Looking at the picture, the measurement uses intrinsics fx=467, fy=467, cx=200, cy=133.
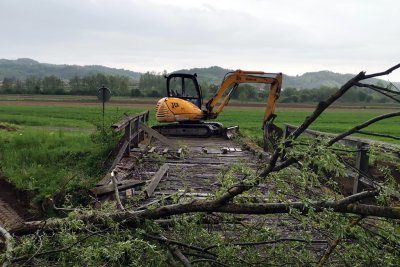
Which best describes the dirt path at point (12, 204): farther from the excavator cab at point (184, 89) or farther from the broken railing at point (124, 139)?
the excavator cab at point (184, 89)

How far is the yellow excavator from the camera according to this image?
47.0 ft

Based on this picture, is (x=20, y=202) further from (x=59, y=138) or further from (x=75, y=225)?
(x=75, y=225)

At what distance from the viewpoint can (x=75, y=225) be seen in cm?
288

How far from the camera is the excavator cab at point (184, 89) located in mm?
15914

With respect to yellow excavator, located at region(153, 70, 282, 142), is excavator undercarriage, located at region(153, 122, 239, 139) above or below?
below

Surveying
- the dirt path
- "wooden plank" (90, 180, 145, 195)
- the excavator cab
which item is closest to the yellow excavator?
the excavator cab

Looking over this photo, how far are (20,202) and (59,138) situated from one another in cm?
629

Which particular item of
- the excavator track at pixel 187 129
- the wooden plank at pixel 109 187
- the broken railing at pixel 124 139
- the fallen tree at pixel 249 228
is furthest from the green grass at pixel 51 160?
the fallen tree at pixel 249 228

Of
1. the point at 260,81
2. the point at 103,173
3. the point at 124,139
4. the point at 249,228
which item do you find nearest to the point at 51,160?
the point at 103,173

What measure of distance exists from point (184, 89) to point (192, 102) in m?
0.56

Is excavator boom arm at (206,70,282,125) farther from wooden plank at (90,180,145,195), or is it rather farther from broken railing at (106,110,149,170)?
wooden plank at (90,180,145,195)

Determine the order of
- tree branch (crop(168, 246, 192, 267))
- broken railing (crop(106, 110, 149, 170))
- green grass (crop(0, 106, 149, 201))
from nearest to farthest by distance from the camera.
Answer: tree branch (crop(168, 246, 192, 267)) < broken railing (crop(106, 110, 149, 170)) < green grass (crop(0, 106, 149, 201))

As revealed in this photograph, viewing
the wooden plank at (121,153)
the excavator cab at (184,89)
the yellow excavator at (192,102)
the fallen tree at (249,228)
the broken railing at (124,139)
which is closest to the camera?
the fallen tree at (249,228)

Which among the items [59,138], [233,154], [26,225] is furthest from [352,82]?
[59,138]
